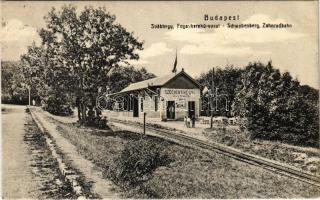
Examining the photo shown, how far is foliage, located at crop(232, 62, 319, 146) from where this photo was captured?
28.3ft

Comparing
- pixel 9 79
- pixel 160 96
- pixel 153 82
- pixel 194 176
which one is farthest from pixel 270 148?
pixel 9 79

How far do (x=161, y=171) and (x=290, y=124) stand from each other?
4.23 m

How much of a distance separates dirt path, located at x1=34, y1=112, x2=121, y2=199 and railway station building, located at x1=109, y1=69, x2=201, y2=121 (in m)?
1.64

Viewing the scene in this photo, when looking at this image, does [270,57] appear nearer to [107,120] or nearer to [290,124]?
[290,124]

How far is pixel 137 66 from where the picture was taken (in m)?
8.52

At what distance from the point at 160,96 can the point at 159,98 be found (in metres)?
0.07

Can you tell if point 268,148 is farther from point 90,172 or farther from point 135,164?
point 90,172

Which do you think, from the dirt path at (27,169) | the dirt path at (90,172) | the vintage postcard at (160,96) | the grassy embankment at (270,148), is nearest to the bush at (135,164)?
the vintage postcard at (160,96)

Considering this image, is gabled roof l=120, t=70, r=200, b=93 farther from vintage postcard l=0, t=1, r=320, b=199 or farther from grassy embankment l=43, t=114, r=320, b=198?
grassy embankment l=43, t=114, r=320, b=198

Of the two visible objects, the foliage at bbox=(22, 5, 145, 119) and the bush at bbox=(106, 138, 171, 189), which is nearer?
the bush at bbox=(106, 138, 171, 189)

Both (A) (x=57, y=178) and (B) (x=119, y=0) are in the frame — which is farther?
(B) (x=119, y=0)

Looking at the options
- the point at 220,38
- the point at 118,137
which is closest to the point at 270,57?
the point at 220,38

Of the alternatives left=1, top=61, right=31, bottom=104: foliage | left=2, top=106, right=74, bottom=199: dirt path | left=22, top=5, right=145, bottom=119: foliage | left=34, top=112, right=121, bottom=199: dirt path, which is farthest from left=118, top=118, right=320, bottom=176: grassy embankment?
left=1, top=61, right=31, bottom=104: foliage

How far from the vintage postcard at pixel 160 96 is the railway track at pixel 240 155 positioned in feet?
0.16
